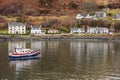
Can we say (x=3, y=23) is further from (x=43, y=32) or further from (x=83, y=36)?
(x=83, y=36)

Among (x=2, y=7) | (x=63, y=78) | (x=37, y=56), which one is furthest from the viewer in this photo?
(x=2, y=7)

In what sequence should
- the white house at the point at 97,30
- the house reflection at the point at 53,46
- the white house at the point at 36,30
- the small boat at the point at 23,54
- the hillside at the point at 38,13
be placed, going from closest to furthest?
the small boat at the point at 23,54 < the house reflection at the point at 53,46 < the white house at the point at 36,30 < the white house at the point at 97,30 < the hillside at the point at 38,13

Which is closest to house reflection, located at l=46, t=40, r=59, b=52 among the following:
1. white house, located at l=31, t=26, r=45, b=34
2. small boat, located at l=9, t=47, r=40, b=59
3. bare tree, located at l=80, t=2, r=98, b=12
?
small boat, located at l=9, t=47, r=40, b=59

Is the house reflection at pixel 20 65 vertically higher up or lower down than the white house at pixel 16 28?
lower down

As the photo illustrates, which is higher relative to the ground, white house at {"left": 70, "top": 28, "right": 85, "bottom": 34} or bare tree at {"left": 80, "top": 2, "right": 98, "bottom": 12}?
bare tree at {"left": 80, "top": 2, "right": 98, "bottom": 12}

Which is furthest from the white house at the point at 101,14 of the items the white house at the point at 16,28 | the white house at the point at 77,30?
the white house at the point at 16,28

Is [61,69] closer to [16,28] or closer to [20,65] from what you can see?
[20,65]

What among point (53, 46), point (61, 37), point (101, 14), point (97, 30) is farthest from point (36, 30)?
point (53, 46)

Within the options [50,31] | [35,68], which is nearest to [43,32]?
[50,31]

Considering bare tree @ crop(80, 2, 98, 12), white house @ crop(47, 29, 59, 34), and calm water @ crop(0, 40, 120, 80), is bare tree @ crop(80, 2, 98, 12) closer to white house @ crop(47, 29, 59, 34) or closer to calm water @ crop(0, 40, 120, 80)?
white house @ crop(47, 29, 59, 34)

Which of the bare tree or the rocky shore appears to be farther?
the bare tree

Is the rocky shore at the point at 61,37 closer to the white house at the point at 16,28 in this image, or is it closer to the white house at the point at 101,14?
the white house at the point at 16,28

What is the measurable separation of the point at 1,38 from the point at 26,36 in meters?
11.3

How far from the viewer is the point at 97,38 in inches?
6073
